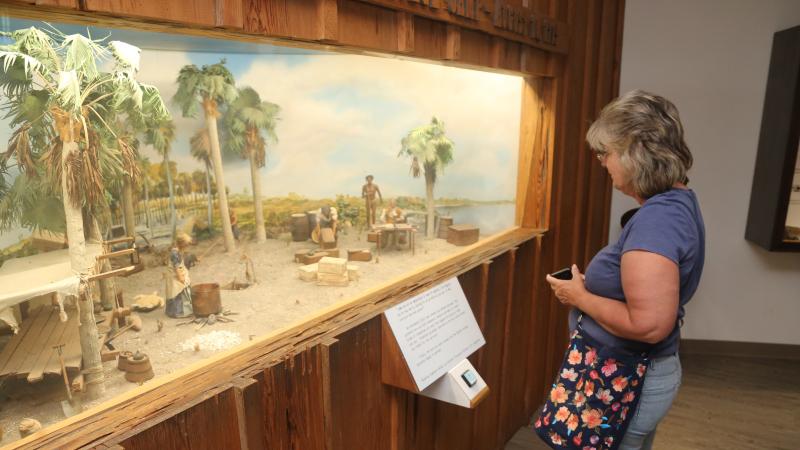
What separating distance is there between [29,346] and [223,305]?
19.0 inches

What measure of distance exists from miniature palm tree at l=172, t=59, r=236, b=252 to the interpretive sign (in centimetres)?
60

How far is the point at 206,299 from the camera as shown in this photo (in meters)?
1.33

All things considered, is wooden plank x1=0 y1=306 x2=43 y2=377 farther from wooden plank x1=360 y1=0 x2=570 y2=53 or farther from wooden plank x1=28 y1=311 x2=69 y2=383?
wooden plank x1=360 y1=0 x2=570 y2=53

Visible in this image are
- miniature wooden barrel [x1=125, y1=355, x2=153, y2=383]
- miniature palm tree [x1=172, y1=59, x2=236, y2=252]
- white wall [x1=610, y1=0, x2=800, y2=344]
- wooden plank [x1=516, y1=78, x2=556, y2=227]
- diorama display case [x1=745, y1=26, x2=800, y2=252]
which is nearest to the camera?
miniature wooden barrel [x1=125, y1=355, x2=153, y2=383]

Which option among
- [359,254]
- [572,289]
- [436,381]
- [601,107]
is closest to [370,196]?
[359,254]

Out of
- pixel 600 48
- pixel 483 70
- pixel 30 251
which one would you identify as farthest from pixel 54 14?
pixel 600 48

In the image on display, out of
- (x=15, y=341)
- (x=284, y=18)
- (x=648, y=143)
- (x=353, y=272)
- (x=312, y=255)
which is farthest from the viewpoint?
(x=353, y=272)

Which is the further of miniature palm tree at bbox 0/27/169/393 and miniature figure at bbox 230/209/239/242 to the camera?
miniature figure at bbox 230/209/239/242

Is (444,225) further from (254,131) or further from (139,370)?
(139,370)

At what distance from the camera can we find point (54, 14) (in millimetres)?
907

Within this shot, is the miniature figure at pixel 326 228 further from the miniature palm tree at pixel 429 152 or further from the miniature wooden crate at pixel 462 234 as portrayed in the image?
the miniature wooden crate at pixel 462 234

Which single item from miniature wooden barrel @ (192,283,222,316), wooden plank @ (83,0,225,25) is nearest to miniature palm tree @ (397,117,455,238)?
miniature wooden barrel @ (192,283,222,316)

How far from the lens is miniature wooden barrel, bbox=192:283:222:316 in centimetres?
130

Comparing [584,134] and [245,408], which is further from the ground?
[584,134]
